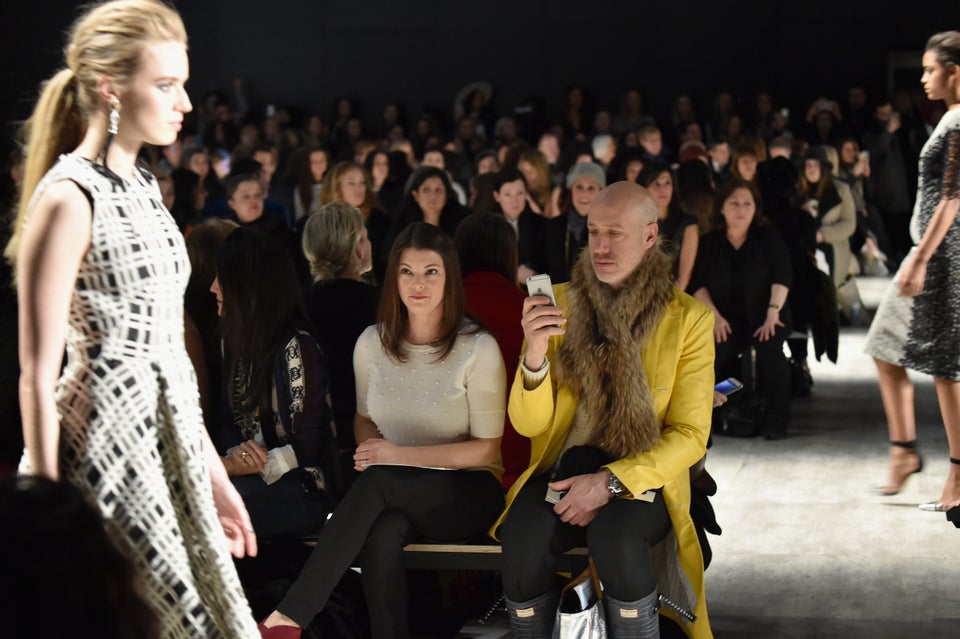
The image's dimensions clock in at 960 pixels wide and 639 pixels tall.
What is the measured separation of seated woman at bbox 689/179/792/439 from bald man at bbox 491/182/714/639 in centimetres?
282

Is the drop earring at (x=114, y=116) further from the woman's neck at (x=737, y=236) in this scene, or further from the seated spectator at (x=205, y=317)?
the woman's neck at (x=737, y=236)

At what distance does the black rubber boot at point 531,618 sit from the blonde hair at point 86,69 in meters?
1.68

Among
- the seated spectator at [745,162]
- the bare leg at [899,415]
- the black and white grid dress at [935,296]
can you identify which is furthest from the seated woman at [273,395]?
the seated spectator at [745,162]

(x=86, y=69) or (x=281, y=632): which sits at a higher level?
(x=86, y=69)

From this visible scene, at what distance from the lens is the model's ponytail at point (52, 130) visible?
2103 mm

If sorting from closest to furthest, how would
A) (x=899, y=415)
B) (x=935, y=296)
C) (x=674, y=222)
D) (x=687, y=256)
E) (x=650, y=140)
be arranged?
(x=935, y=296) → (x=899, y=415) → (x=687, y=256) → (x=674, y=222) → (x=650, y=140)

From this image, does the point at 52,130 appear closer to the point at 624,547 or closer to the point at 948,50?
the point at 624,547

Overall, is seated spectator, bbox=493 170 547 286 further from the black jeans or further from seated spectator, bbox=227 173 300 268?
the black jeans

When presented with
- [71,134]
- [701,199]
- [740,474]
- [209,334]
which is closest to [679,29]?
[701,199]

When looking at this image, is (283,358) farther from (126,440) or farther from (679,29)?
(679,29)

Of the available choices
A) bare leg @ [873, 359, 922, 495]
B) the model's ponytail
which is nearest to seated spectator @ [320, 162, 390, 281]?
bare leg @ [873, 359, 922, 495]

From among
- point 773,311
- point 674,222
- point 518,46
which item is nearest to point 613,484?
point 773,311

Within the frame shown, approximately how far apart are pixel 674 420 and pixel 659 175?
3.32 metres

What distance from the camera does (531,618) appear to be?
3.38m
